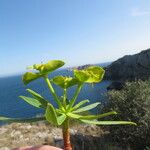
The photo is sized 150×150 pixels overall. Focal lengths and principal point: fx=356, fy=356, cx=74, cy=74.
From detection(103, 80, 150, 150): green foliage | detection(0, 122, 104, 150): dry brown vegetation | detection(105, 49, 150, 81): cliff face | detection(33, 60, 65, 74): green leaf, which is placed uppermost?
detection(33, 60, 65, 74): green leaf

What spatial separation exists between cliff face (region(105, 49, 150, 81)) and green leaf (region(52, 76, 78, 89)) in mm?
67197

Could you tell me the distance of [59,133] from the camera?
15.5 m

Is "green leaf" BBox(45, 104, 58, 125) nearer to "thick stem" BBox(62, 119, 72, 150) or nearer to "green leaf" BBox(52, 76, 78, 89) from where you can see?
"thick stem" BBox(62, 119, 72, 150)

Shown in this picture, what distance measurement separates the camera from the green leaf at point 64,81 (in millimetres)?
1313

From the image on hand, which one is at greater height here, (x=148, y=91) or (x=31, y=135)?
(x=148, y=91)

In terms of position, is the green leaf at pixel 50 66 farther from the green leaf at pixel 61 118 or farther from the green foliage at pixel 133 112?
the green foliage at pixel 133 112

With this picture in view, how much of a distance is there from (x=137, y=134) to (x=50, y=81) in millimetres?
13303

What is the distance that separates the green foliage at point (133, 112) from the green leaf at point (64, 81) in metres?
12.9

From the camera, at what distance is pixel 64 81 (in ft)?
4.36

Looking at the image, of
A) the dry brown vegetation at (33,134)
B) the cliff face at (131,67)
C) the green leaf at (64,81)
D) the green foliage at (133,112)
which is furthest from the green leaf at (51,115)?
the cliff face at (131,67)

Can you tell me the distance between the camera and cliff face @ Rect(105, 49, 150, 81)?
77594 mm

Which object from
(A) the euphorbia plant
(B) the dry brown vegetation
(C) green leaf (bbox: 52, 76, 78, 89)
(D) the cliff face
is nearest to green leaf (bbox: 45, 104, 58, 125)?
(A) the euphorbia plant

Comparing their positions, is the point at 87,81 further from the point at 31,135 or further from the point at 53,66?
the point at 31,135

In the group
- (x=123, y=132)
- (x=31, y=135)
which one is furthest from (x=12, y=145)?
(x=123, y=132)
